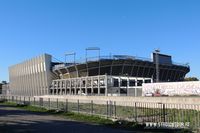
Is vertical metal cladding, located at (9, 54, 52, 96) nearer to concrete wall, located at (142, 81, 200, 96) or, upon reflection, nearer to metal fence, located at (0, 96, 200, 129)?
concrete wall, located at (142, 81, 200, 96)

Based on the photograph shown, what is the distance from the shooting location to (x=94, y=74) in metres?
108

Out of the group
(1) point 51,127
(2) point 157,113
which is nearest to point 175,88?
(2) point 157,113

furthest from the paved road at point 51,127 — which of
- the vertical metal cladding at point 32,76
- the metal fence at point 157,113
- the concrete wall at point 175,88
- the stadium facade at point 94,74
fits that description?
the vertical metal cladding at point 32,76

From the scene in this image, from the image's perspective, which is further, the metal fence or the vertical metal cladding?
the vertical metal cladding

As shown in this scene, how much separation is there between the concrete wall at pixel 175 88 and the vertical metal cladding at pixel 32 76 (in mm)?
50661

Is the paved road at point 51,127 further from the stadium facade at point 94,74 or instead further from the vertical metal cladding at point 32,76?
the vertical metal cladding at point 32,76

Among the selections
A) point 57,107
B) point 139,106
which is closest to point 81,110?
point 57,107

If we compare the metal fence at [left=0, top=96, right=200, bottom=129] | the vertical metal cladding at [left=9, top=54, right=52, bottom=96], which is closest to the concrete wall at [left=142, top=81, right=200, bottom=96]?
the metal fence at [left=0, top=96, right=200, bottom=129]

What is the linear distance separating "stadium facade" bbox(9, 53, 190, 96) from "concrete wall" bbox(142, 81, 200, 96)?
19622 millimetres

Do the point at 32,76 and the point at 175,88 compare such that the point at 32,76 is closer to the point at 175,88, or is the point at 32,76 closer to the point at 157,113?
the point at 175,88

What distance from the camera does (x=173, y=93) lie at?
6175 centimetres

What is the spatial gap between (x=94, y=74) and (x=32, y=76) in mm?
26770

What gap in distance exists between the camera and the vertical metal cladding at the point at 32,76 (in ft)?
373

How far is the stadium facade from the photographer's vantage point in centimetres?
9419
